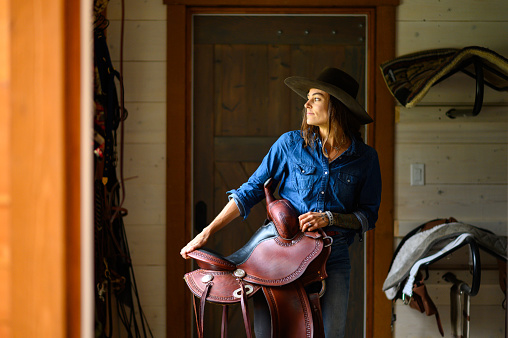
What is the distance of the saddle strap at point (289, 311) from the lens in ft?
5.16

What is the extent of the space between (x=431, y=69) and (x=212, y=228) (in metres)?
1.38

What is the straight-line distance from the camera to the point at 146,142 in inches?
102

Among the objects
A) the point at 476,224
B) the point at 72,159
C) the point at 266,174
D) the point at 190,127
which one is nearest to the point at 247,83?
the point at 190,127

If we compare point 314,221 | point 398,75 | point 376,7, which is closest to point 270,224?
point 314,221

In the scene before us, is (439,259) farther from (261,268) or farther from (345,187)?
(261,268)

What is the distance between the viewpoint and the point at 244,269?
1.68 meters

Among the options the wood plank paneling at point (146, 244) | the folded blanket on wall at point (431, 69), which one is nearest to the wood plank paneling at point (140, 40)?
the wood plank paneling at point (146, 244)

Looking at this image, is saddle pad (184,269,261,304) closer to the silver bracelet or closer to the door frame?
the silver bracelet

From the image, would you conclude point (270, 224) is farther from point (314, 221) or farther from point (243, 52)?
point (243, 52)

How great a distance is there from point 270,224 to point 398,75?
1.10 m

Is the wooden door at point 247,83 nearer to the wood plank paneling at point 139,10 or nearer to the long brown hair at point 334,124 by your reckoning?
the wood plank paneling at point 139,10

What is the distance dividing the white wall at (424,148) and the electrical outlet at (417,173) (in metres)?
0.02

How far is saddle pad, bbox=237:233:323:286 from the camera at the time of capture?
5.32 ft

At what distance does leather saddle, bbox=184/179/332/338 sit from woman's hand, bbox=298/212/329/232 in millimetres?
18
